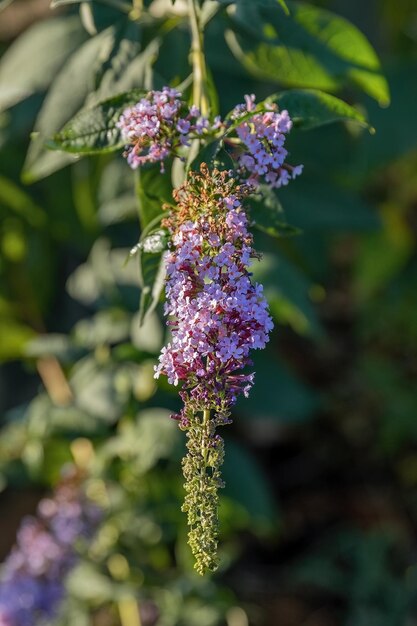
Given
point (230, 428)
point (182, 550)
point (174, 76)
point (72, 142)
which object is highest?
point (72, 142)

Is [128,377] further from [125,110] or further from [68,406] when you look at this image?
[125,110]

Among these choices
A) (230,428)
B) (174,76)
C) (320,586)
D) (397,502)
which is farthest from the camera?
(230,428)

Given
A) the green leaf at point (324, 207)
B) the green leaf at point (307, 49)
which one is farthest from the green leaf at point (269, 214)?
the green leaf at point (324, 207)

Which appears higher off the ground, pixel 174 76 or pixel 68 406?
pixel 174 76

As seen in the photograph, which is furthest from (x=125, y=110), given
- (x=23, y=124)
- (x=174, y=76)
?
(x=23, y=124)

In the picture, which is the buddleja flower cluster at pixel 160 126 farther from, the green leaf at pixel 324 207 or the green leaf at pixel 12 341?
the green leaf at pixel 12 341

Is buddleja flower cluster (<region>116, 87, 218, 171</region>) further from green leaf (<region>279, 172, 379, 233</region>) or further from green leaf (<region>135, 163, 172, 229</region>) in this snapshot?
green leaf (<region>279, 172, 379, 233</region>)

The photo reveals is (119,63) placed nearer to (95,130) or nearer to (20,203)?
(95,130)
